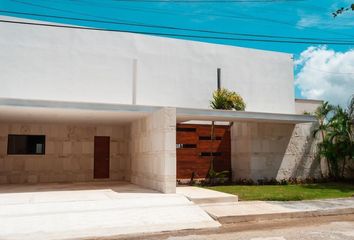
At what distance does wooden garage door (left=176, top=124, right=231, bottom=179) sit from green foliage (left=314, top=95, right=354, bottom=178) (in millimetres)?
4709

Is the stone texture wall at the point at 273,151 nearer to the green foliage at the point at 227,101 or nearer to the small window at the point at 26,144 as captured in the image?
the green foliage at the point at 227,101

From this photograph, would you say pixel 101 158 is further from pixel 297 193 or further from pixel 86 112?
pixel 297 193

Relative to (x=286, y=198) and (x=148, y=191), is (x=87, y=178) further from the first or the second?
(x=286, y=198)

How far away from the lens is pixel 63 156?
1802cm

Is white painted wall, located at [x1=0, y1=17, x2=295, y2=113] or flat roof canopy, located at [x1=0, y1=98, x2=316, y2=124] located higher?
white painted wall, located at [x1=0, y1=17, x2=295, y2=113]

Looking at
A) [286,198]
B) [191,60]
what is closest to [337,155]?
[286,198]

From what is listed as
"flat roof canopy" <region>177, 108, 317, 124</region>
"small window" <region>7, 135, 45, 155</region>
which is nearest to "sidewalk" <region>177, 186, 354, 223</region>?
"flat roof canopy" <region>177, 108, 317, 124</region>

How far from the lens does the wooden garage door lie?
60.8ft

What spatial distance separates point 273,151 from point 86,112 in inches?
377

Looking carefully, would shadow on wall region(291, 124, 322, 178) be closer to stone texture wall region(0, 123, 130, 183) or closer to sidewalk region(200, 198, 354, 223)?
sidewalk region(200, 198, 354, 223)

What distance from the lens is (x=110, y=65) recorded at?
18453 millimetres

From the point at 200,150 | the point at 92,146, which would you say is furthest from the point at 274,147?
the point at 92,146

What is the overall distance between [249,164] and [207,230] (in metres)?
9.58

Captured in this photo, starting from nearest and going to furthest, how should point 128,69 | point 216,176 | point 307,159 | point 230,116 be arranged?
point 230,116, point 216,176, point 128,69, point 307,159
